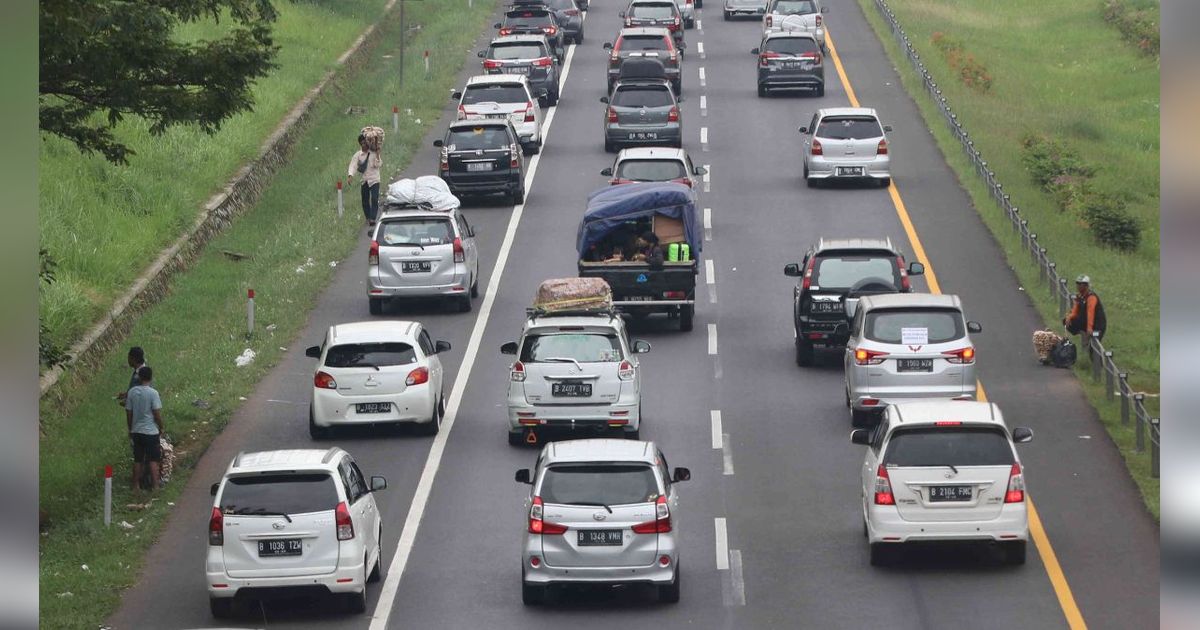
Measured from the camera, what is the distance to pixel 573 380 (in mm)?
23359

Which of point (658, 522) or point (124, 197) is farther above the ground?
point (124, 197)

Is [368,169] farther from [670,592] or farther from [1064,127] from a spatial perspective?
[1064,127]

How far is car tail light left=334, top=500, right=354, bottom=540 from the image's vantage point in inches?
643

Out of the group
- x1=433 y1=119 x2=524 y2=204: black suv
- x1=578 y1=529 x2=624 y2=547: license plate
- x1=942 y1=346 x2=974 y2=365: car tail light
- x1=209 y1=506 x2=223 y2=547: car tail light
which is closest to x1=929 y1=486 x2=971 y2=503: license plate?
x1=578 y1=529 x2=624 y2=547: license plate

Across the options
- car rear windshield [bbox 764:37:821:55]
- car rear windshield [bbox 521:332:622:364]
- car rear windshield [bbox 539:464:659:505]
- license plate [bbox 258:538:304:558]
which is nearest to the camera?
license plate [bbox 258:538:304:558]

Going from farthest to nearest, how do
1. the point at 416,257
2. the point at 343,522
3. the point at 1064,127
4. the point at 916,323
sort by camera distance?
the point at 1064,127
the point at 416,257
the point at 916,323
the point at 343,522

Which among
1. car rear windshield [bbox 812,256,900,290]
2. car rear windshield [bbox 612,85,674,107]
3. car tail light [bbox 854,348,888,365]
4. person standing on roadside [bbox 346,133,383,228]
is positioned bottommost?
car tail light [bbox 854,348,888,365]

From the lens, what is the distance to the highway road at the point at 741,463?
17.5 metres

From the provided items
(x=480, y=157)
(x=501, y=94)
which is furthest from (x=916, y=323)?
(x=501, y=94)

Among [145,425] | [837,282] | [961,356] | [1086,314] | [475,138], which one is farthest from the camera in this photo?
[475,138]

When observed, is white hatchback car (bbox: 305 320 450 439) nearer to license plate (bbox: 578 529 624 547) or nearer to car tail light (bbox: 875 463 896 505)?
license plate (bbox: 578 529 624 547)

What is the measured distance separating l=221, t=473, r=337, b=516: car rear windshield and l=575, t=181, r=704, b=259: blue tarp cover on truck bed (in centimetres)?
1511

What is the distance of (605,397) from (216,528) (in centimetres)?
807

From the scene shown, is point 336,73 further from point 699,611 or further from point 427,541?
point 699,611
